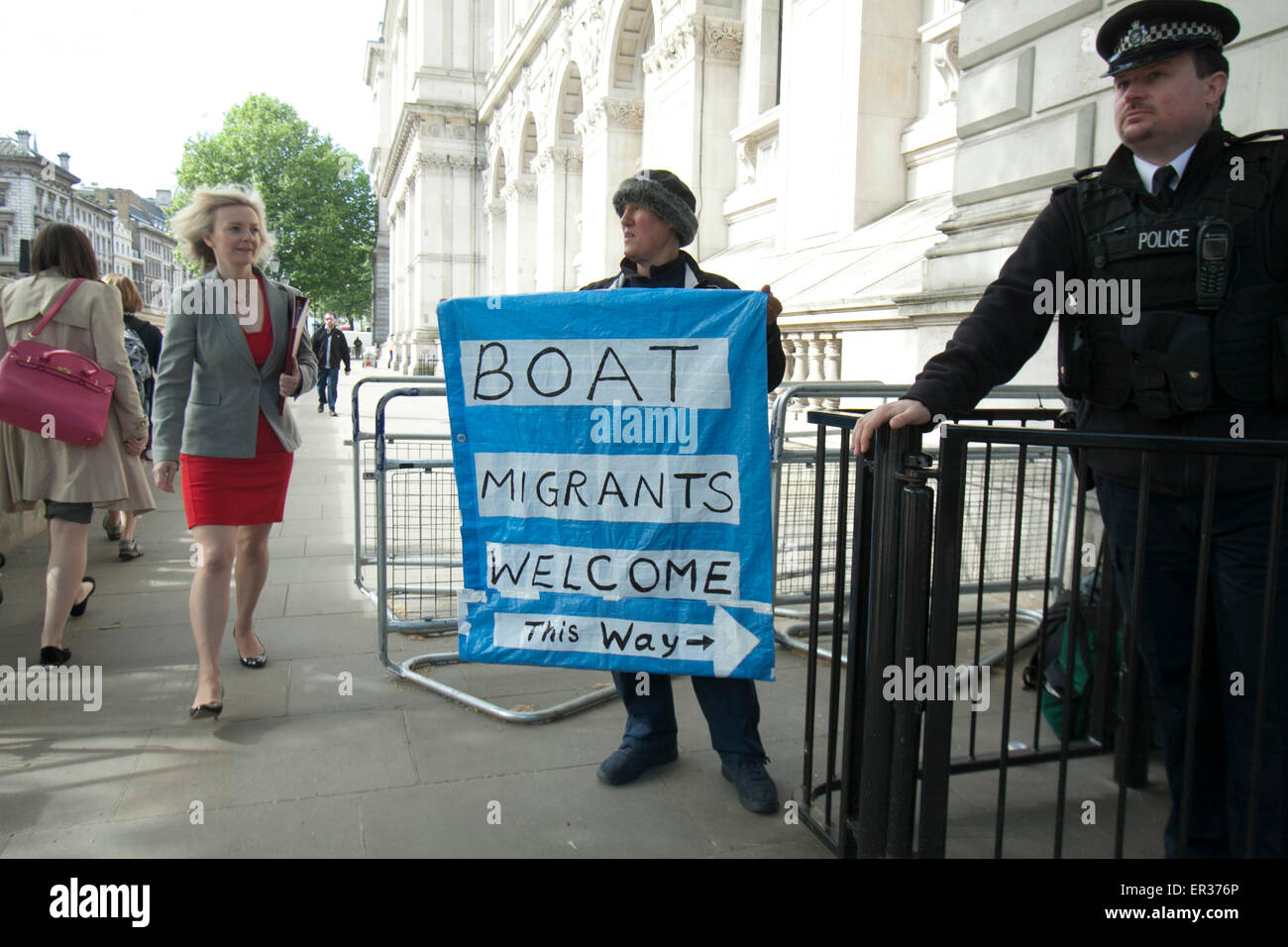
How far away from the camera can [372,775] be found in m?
3.32

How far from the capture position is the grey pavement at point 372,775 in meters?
2.89

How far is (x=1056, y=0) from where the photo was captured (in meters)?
5.57

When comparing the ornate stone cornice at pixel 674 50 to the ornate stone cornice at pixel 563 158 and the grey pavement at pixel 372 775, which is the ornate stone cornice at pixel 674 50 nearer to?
the ornate stone cornice at pixel 563 158

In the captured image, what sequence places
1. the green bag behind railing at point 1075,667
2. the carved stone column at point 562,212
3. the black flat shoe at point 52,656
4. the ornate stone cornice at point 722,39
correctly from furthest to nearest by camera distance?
1. the carved stone column at point 562,212
2. the ornate stone cornice at point 722,39
3. the black flat shoe at point 52,656
4. the green bag behind railing at point 1075,667

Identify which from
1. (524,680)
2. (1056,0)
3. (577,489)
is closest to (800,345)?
(1056,0)

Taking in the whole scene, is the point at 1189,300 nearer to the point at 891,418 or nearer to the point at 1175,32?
the point at 1175,32

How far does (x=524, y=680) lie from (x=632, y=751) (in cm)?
114

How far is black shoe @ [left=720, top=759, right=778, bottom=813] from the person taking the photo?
3.08m

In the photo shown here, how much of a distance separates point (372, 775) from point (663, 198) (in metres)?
2.22

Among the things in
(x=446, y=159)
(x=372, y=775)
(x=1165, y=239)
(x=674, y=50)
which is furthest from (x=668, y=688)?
(x=446, y=159)

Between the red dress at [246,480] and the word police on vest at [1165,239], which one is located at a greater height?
the word police on vest at [1165,239]

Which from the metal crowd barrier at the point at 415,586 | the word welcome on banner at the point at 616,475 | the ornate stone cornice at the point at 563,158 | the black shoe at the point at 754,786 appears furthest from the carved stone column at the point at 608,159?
the black shoe at the point at 754,786

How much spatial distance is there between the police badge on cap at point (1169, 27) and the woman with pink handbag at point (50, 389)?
170 inches
